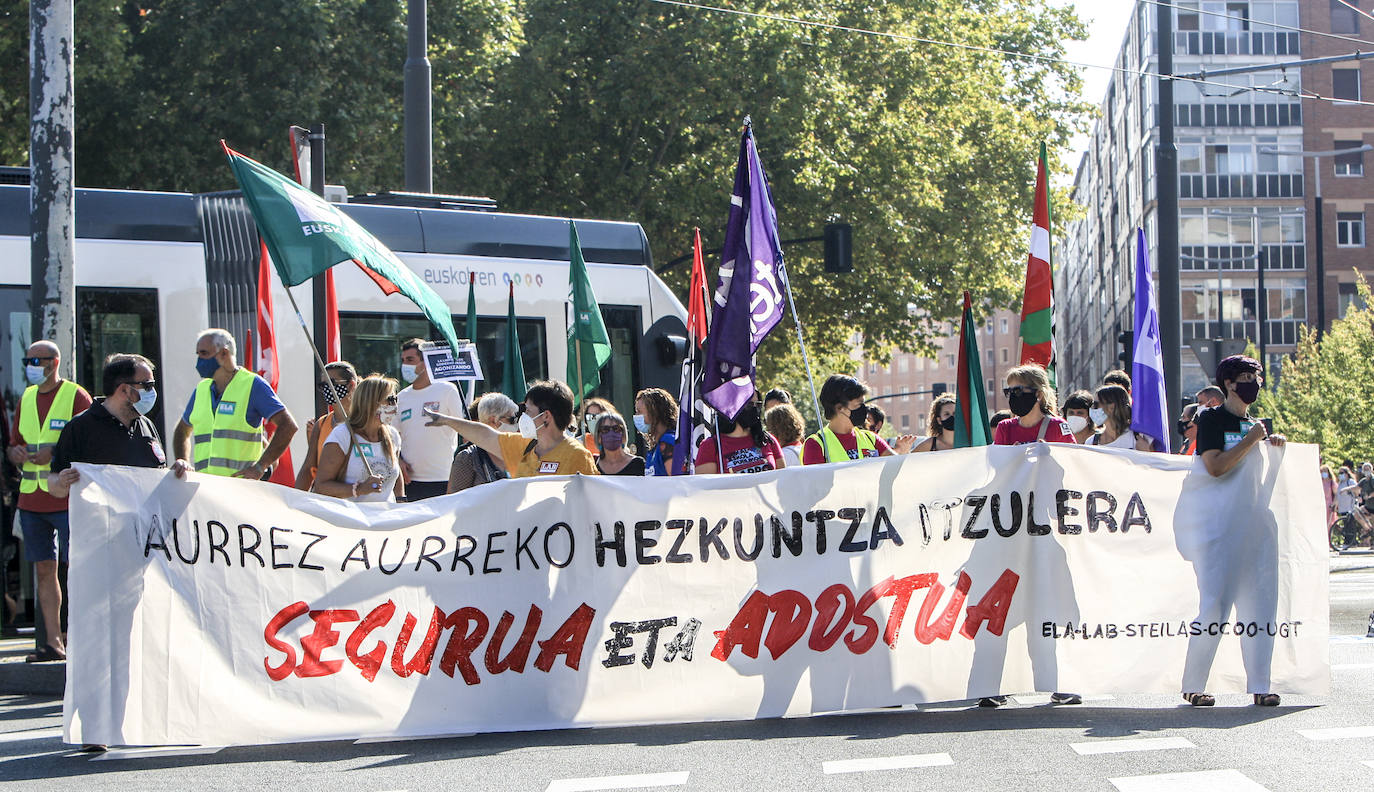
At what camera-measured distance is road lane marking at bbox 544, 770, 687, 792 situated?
6.13 m

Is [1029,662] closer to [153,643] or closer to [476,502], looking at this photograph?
[476,502]

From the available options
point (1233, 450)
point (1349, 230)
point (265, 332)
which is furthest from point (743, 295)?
point (1349, 230)

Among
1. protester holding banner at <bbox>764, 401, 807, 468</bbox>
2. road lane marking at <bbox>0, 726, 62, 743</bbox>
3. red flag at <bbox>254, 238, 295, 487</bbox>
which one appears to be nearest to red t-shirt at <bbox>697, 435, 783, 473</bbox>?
protester holding banner at <bbox>764, 401, 807, 468</bbox>

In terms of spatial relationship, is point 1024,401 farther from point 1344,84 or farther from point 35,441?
point 1344,84

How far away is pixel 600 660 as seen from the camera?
7.36 metres

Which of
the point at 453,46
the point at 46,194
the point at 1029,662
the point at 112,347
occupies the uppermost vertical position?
the point at 453,46

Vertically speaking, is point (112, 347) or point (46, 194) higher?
point (46, 194)

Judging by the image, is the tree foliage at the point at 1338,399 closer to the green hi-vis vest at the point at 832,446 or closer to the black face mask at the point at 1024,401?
the green hi-vis vest at the point at 832,446

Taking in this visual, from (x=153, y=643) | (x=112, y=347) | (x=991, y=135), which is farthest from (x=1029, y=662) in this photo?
(x=991, y=135)

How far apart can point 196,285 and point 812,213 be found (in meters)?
16.7

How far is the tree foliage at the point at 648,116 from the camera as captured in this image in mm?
22609

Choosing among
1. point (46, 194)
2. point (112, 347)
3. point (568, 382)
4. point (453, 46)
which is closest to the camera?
point (46, 194)

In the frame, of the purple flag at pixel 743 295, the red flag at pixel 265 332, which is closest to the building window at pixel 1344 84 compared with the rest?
the red flag at pixel 265 332

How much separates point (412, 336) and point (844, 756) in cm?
784
